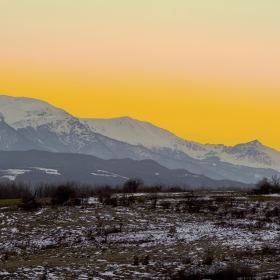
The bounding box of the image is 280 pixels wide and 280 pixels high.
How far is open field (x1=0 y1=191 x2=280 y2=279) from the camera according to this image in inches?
1326

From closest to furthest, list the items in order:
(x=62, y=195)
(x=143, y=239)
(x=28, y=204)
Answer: (x=143, y=239) → (x=28, y=204) → (x=62, y=195)

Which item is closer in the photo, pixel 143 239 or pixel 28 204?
pixel 143 239

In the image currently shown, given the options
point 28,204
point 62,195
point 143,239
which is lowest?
point 143,239

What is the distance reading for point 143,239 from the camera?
48.0 meters

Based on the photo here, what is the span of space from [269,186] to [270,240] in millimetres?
45287

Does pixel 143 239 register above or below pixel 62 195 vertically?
below

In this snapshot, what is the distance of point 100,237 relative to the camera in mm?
49062

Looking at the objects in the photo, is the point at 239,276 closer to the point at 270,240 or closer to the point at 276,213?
the point at 270,240

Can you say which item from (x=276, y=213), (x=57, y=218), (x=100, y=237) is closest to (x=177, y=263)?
(x=100, y=237)

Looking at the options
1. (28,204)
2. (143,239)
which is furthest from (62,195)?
(143,239)

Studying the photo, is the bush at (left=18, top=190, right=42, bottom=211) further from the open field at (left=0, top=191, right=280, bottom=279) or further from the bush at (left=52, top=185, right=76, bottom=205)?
the bush at (left=52, top=185, right=76, bottom=205)

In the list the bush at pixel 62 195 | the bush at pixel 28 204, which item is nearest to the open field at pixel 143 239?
the bush at pixel 28 204

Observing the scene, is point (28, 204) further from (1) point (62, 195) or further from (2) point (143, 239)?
(2) point (143, 239)

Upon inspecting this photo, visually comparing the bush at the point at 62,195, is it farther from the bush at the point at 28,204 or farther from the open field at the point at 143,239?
the bush at the point at 28,204
